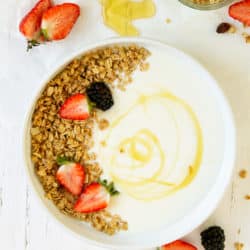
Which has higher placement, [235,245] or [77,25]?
[77,25]

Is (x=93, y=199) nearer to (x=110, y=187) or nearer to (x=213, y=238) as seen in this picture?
(x=110, y=187)

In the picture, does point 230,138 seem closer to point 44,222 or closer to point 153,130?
point 153,130

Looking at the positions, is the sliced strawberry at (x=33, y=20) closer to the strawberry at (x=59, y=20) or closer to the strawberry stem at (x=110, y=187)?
the strawberry at (x=59, y=20)

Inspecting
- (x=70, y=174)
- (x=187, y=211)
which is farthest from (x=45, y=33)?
(x=187, y=211)

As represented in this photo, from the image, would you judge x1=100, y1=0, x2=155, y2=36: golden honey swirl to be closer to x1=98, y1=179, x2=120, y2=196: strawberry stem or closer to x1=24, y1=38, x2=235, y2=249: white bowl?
x1=24, y1=38, x2=235, y2=249: white bowl

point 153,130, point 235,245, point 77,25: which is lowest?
point 235,245

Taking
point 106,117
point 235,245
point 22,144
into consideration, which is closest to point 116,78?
point 106,117
